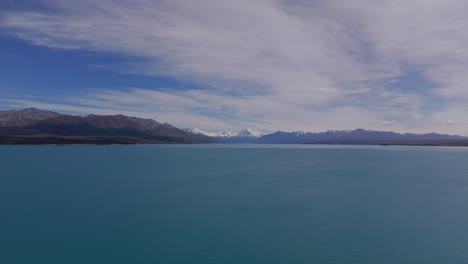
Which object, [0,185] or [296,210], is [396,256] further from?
[0,185]

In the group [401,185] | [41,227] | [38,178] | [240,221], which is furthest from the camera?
[38,178]

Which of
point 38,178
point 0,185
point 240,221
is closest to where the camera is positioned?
point 240,221

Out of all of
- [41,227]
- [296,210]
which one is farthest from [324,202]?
[41,227]

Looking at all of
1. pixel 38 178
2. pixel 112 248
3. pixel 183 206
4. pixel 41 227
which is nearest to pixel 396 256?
pixel 112 248

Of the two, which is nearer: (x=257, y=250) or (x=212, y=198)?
(x=257, y=250)

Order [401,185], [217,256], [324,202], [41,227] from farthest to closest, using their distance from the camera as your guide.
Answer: [401,185]
[324,202]
[41,227]
[217,256]

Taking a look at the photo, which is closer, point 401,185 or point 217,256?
point 217,256

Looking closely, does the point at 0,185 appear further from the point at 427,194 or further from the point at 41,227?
the point at 427,194

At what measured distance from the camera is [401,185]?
44250 mm

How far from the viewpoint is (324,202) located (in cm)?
3234

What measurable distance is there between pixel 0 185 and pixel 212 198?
26837mm

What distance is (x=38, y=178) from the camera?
47.4 m

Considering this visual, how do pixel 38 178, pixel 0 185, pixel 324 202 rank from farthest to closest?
pixel 38 178 → pixel 0 185 → pixel 324 202

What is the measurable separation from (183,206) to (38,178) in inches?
1153
